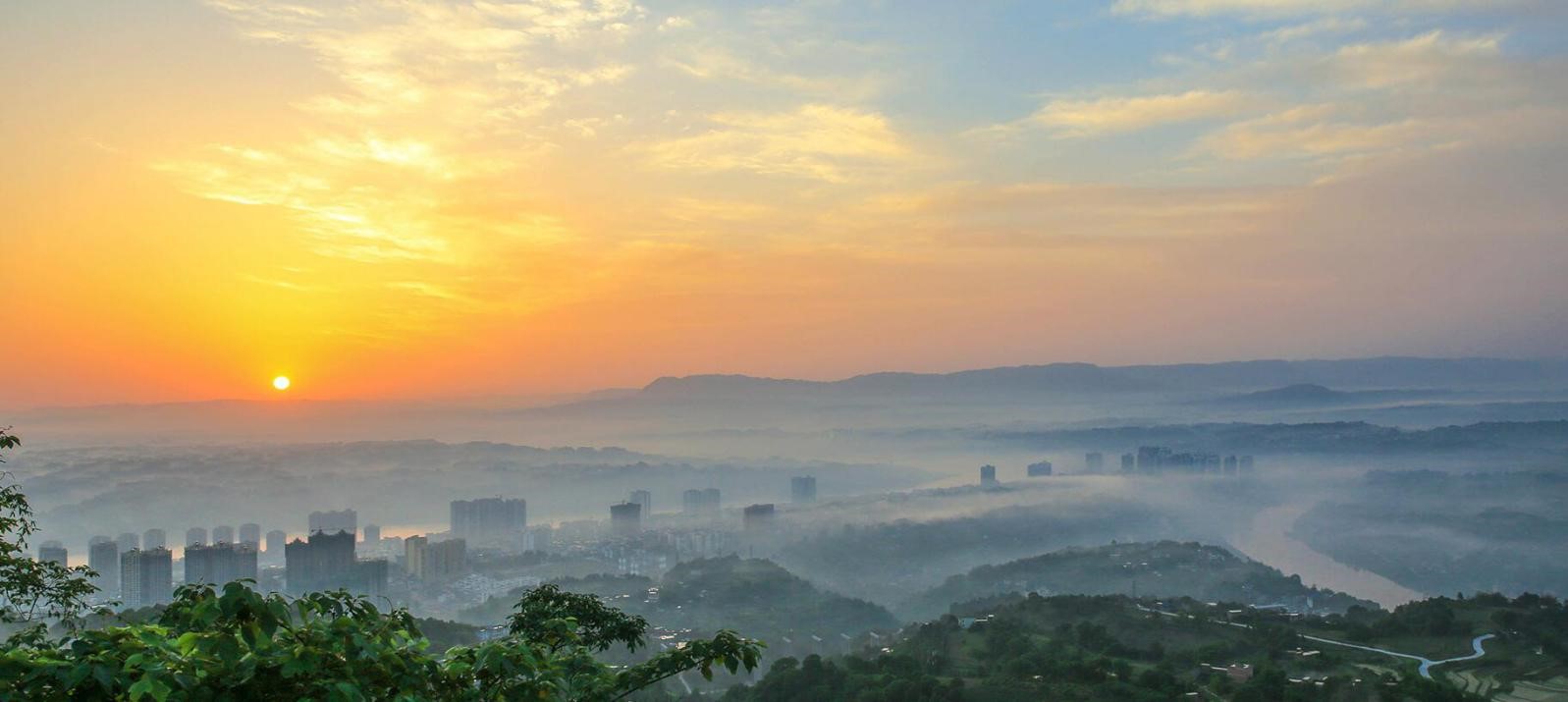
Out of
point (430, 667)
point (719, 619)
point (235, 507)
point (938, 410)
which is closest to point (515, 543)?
point (235, 507)

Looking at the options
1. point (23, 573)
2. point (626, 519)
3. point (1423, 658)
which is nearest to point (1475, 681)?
point (1423, 658)

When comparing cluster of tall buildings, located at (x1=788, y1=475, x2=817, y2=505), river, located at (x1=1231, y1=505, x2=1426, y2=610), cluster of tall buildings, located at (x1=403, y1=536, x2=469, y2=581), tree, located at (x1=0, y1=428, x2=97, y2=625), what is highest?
tree, located at (x1=0, y1=428, x2=97, y2=625)

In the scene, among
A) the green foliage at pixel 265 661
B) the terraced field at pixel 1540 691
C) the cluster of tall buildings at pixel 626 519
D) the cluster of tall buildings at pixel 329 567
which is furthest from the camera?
the cluster of tall buildings at pixel 626 519

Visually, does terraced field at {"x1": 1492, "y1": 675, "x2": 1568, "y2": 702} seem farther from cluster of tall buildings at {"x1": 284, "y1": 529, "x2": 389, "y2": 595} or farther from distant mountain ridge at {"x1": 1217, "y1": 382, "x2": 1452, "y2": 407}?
distant mountain ridge at {"x1": 1217, "y1": 382, "x2": 1452, "y2": 407}

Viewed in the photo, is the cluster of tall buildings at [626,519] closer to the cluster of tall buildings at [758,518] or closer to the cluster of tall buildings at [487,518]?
the cluster of tall buildings at [487,518]

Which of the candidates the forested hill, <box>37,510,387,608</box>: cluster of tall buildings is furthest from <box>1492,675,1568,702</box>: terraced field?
<box>37,510,387,608</box>: cluster of tall buildings

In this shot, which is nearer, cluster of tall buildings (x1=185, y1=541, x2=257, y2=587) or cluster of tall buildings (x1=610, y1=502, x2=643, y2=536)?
cluster of tall buildings (x1=185, y1=541, x2=257, y2=587)

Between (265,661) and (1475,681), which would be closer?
(265,661)

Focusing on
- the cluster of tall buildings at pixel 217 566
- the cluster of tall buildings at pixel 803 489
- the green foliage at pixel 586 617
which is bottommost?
the cluster of tall buildings at pixel 803 489

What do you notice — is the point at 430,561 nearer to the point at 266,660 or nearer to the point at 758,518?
the point at 758,518

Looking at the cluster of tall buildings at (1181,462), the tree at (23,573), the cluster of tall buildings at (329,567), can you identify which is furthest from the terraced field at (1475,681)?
the cluster of tall buildings at (1181,462)
